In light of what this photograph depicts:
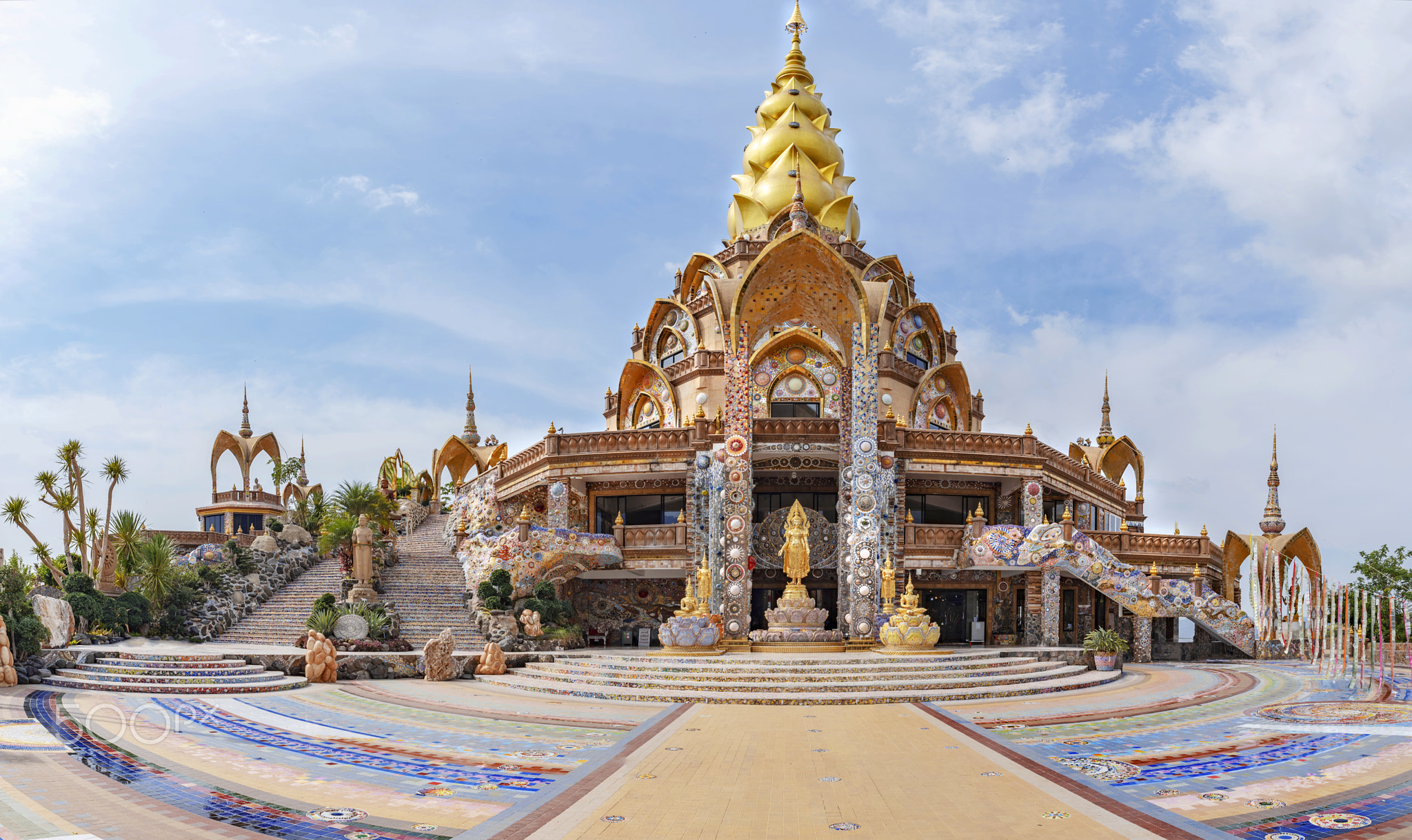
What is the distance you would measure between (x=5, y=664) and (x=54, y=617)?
4.02 m

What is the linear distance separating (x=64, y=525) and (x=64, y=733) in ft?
68.4

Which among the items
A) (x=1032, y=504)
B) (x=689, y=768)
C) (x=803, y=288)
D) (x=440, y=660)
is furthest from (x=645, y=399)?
(x=689, y=768)

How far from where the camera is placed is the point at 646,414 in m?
37.3

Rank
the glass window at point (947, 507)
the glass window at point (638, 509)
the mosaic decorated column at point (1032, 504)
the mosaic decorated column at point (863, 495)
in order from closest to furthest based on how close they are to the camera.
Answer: the mosaic decorated column at point (863, 495)
the mosaic decorated column at point (1032, 504)
the glass window at point (638, 509)
the glass window at point (947, 507)

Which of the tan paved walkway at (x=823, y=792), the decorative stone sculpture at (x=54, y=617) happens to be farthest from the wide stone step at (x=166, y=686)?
the tan paved walkway at (x=823, y=792)

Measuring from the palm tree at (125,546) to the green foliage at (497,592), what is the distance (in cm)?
975

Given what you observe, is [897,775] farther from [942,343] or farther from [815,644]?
[942,343]

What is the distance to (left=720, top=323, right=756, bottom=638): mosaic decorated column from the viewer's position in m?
25.6

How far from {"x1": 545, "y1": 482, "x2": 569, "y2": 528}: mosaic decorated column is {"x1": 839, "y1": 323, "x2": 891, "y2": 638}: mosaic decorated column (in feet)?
29.0

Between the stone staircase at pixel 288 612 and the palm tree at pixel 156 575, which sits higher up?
the palm tree at pixel 156 575

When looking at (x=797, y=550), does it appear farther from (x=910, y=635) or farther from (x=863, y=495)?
(x=910, y=635)

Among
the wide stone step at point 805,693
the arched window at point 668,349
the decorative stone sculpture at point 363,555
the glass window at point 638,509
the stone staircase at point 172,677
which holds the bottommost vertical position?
the wide stone step at point 805,693

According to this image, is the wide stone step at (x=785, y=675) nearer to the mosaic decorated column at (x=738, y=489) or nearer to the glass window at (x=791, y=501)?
the mosaic decorated column at (x=738, y=489)

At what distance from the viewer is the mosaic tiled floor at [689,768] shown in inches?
338
